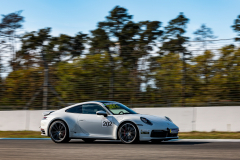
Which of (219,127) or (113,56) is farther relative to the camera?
(113,56)

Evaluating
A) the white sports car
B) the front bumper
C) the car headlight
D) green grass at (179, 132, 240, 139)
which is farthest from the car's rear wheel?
green grass at (179, 132, 240, 139)

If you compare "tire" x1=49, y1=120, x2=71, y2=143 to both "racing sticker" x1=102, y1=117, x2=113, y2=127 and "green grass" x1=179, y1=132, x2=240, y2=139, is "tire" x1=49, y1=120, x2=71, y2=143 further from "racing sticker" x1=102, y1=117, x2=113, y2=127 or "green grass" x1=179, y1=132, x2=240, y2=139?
"green grass" x1=179, y1=132, x2=240, y2=139

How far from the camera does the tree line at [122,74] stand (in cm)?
1338

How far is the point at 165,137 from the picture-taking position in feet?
29.6

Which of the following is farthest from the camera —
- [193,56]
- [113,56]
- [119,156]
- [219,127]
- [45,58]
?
[45,58]

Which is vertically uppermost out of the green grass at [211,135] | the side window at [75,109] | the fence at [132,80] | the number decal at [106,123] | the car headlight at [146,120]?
the fence at [132,80]

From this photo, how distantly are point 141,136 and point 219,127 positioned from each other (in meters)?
4.58

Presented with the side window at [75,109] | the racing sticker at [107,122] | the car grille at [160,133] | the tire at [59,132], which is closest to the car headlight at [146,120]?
the car grille at [160,133]

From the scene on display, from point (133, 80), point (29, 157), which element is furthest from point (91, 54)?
point (29, 157)

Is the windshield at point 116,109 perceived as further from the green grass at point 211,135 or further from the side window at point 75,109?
the green grass at point 211,135

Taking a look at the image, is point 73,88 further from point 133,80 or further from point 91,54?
point 133,80

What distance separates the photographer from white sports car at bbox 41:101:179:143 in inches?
354

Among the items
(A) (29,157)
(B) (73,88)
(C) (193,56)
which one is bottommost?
(A) (29,157)

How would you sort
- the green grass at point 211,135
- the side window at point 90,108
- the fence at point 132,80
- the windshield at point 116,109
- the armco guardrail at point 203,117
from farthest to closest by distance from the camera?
1. the fence at point 132,80
2. the armco guardrail at point 203,117
3. the green grass at point 211,135
4. the side window at point 90,108
5. the windshield at point 116,109
